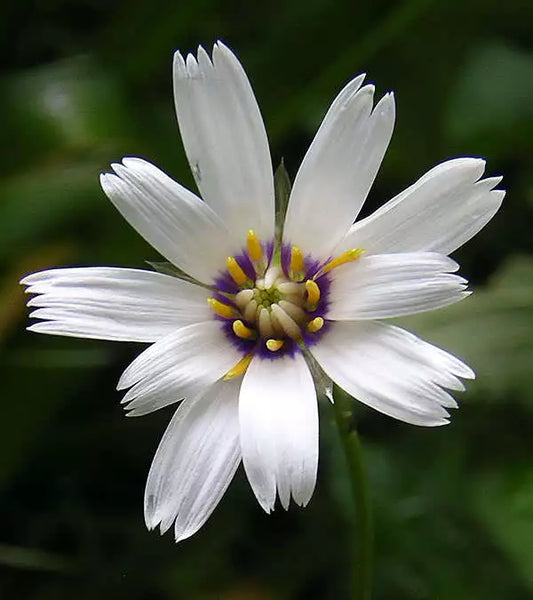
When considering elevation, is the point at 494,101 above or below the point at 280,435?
above

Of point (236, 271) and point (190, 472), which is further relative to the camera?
point (236, 271)

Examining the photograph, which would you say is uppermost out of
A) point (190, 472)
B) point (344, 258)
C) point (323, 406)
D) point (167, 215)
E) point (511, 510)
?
point (167, 215)

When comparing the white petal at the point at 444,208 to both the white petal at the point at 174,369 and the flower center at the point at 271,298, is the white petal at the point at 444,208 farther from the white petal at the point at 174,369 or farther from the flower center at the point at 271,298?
the white petal at the point at 174,369

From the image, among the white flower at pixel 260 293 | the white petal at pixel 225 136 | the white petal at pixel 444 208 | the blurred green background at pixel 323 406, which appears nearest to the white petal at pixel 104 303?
the white flower at pixel 260 293

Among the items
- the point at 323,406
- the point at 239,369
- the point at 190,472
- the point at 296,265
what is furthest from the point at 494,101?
the point at 190,472

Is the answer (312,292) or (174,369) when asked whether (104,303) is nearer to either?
(174,369)

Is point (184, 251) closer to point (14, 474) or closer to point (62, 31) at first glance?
point (14, 474)
